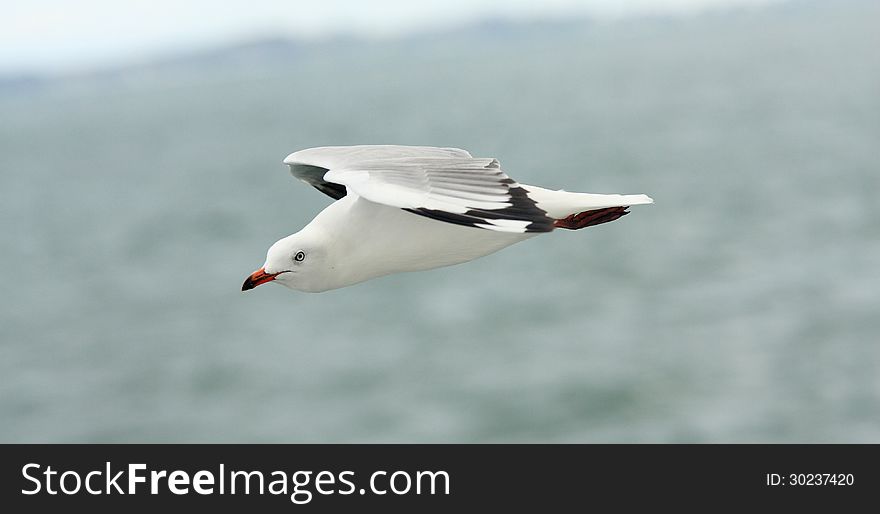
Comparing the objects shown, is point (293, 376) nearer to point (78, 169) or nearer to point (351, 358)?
point (351, 358)

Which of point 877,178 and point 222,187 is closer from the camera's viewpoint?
point 877,178

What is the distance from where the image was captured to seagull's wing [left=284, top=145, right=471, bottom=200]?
3.29m

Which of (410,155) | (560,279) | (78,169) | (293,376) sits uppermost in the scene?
(78,169)

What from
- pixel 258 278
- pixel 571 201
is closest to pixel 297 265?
pixel 258 278

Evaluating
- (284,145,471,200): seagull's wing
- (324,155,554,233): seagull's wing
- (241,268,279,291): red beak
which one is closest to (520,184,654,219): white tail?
(324,155,554,233): seagull's wing

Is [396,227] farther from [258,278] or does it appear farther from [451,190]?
[258,278]

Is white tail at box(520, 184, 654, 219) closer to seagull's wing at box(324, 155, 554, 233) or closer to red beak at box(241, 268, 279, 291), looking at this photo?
seagull's wing at box(324, 155, 554, 233)

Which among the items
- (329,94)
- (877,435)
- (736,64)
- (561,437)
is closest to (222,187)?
(561,437)

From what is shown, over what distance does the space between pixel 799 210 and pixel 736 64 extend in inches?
3102

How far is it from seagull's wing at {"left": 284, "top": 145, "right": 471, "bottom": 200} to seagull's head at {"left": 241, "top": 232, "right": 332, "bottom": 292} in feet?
1.23

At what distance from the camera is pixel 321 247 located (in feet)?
9.31

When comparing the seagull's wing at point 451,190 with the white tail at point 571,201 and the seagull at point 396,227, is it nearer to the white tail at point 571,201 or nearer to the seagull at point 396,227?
the seagull at point 396,227

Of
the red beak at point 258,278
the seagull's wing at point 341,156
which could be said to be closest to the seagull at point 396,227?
the red beak at point 258,278

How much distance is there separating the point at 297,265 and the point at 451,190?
471mm
